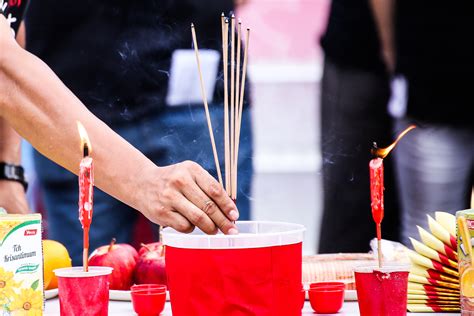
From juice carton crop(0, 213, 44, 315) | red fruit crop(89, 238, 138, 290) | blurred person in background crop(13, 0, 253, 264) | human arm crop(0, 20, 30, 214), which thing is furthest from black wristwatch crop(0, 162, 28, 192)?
juice carton crop(0, 213, 44, 315)

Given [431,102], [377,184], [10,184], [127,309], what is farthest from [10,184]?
[431,102]

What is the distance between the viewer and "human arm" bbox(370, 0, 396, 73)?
283 cm

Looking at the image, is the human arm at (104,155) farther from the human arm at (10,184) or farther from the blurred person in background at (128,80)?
the blurred person in background at (128,80)

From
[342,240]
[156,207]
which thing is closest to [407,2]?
[342,240]

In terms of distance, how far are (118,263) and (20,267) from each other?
0.51 meters

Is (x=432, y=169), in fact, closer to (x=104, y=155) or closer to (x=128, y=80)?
(x=128, y=80)

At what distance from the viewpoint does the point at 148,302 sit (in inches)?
56.4

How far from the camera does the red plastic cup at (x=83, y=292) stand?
1149mm

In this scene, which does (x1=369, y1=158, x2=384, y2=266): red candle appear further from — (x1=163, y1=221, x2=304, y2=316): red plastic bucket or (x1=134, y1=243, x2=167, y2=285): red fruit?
(x1=134, y1=243, x2=167, y2=285): red fruit

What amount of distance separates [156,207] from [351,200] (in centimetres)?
160

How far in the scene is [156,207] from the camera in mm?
1374

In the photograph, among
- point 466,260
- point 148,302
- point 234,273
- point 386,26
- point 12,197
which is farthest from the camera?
point 386,26

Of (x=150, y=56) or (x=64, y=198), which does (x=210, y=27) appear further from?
(x=64, y=198)

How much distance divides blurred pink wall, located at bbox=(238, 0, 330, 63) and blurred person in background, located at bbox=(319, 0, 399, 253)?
45 millimetres
